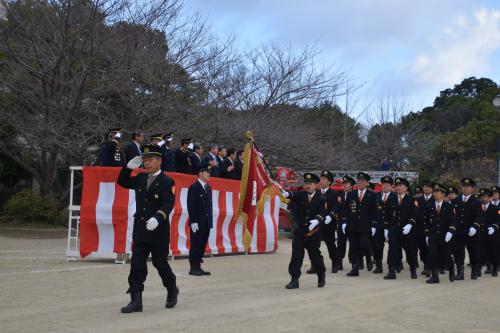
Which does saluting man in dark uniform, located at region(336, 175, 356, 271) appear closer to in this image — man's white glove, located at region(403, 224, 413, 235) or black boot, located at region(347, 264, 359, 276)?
black boot, located at region(347, 264, 359, 276)

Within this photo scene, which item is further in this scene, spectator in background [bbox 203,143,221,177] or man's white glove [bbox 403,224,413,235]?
spectator in background [bbox 203,143,221,177]

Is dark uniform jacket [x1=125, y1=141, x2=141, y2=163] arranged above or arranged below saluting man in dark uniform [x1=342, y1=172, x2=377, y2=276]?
above

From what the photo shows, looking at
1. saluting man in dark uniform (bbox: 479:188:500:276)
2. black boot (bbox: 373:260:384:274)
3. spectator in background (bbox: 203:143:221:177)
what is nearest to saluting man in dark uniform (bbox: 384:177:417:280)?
black boot (bbox: 373:260:384:274)

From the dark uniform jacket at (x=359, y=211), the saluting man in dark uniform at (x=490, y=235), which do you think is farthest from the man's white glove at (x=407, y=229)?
the saluting man in dark uniform at (x=490, y=235)

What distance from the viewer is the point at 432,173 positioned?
43719mm

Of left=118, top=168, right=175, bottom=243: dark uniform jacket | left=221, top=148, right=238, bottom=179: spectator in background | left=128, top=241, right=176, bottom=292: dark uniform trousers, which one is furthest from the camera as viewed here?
left=221, top=148, right=238, bottom=179: spectator in background

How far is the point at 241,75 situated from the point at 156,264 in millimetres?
19864

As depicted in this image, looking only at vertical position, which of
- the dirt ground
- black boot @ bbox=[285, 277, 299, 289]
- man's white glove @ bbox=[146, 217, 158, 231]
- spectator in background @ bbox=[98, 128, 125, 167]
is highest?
spectator in background @ bbox=[98, 128, 125, 167]

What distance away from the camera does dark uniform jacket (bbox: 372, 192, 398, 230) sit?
13844mm

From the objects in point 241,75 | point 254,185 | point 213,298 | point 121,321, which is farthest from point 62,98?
point 121,321

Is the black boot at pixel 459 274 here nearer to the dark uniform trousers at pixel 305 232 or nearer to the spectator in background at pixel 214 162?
the dark uniform trousers at pixel 305 232

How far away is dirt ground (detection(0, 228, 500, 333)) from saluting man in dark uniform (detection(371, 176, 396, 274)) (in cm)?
69

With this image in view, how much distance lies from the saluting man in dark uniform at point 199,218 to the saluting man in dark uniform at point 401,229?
3.62 m

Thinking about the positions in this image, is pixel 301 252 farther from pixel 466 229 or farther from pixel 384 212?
pixel 466 229
